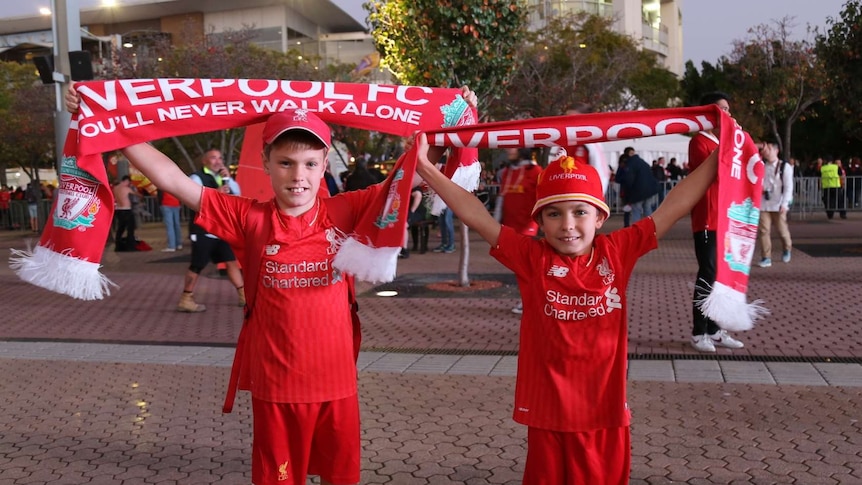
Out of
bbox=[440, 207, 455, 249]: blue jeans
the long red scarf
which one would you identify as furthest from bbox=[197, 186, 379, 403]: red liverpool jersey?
bbox=[440, 207, 455, 249]: blue jeans

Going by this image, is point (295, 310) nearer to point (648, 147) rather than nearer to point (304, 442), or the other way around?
point (304, 442)

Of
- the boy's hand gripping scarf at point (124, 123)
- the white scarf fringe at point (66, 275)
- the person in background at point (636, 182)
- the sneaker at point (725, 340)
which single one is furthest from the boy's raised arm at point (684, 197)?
the person in background at point (636, 182)

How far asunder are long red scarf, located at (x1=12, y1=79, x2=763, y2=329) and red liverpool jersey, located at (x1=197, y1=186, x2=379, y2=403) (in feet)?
0.49

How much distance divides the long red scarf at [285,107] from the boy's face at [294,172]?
26 centimetres

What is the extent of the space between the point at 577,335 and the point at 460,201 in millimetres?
686

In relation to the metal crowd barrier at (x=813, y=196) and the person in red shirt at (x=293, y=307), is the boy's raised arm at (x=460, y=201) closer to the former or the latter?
the person in red shirt at (x=293, y=307)

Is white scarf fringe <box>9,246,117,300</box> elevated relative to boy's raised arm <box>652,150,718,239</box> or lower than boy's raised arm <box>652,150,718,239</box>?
lower

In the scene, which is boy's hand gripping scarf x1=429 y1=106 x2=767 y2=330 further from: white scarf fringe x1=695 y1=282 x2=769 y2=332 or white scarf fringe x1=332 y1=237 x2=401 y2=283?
white scarf fringe x1=332 y1=237 x2=401 y2=283

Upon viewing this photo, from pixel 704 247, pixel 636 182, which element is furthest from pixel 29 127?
pixel 704 247

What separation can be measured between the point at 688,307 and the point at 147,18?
6684cm

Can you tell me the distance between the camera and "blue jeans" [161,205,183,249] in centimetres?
1984

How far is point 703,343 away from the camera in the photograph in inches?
304

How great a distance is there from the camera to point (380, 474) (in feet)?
15.9

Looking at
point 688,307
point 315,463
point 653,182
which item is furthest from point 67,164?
point 653,182
